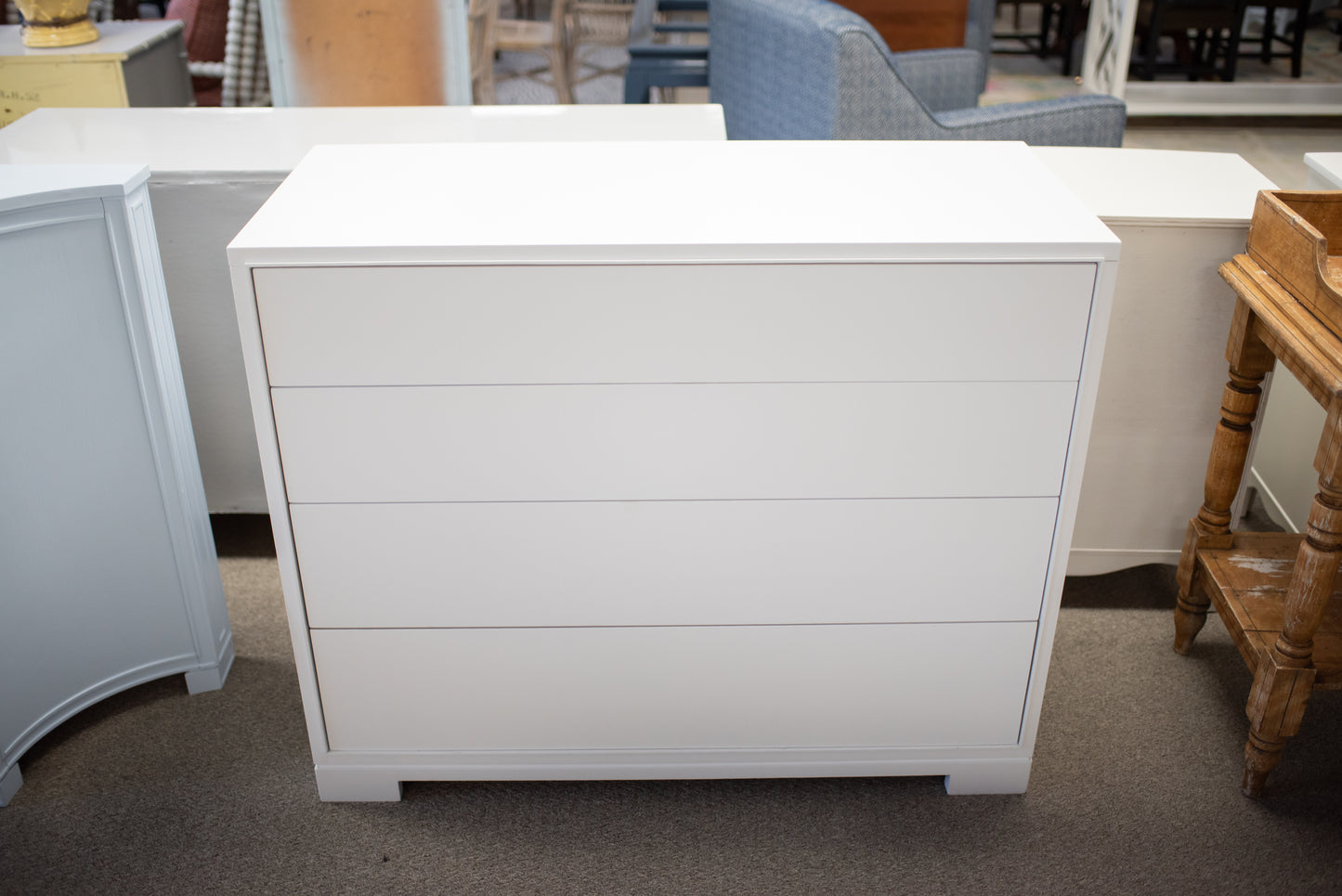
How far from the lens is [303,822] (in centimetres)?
198

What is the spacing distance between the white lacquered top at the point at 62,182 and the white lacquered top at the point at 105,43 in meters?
1.91

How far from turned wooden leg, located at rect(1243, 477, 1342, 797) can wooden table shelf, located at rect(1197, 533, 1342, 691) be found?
35 mm

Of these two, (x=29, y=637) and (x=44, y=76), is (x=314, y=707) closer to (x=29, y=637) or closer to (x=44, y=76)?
(x=29, y=637)

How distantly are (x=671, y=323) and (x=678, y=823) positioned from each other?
0.92 m

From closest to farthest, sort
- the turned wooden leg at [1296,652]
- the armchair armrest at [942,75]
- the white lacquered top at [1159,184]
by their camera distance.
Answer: the turned wooden leg at [1296,652], the white lacquered top at [1159,184], the armchair armrest at [942,75]

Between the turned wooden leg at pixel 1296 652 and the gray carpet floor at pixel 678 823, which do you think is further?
the gray carpet floor at pixel 678 823

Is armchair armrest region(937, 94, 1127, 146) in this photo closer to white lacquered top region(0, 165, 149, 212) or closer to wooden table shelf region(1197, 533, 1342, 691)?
wooden table shelf region(1197, 533, 1342, 691)

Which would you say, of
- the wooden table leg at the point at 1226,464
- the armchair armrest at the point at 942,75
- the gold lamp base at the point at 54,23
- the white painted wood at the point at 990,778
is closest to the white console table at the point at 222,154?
the gold lamp base at the point at 54,23

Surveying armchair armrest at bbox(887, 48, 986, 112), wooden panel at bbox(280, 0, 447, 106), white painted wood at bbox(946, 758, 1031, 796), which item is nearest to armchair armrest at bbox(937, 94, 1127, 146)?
armchair armrest at bbox(887, 48, 986, 112)

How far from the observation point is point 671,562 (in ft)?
5.88

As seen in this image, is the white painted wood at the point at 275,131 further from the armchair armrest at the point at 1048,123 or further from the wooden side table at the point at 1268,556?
the wooden side table at the point at 1268,556

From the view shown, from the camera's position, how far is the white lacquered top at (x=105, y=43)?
11.5ft

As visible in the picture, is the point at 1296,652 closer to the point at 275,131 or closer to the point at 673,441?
the point at 673,441

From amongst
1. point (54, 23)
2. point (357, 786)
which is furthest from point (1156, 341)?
point (54, 23)
